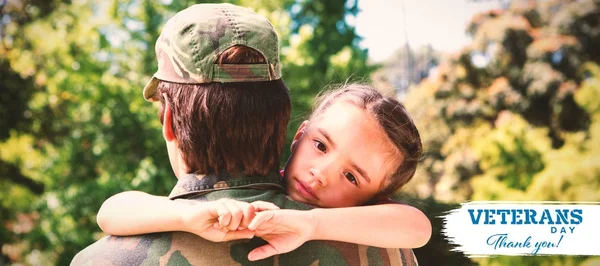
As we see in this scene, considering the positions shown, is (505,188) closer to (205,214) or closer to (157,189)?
(157,189)

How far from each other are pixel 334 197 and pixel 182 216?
509 millimetres

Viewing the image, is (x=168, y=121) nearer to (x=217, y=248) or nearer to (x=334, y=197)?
(x=217, y=248)

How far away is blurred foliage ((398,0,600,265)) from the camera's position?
10.1m

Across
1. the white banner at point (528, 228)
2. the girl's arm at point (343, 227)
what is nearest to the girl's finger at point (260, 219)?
the girl's arm at point (343, 227)

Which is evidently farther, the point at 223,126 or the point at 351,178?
the point at 351,178

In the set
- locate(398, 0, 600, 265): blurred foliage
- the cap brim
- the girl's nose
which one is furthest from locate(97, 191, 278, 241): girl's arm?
locate(398, 0, 600, 265): blurred foliage

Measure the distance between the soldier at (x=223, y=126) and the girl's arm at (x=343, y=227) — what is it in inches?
1.6

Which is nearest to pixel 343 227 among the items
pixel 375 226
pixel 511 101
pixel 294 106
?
pixel 375 226

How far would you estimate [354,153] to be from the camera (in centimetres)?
149

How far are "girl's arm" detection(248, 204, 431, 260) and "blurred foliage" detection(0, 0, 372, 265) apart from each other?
539cm

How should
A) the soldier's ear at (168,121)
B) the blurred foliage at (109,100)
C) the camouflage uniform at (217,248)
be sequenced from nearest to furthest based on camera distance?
1. the camouflage uniform at (217,248)
2. the soldier's ear at (168,121)
3. the blurred foliage at (109,100)

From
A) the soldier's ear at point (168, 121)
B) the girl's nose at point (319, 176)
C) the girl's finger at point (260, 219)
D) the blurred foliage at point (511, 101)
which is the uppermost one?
the soldier's ear at point (168, 121)

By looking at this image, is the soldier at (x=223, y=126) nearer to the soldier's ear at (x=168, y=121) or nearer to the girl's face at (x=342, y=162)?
the soldier's ear at (x=168, y=121)

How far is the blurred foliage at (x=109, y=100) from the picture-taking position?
7.70 m
